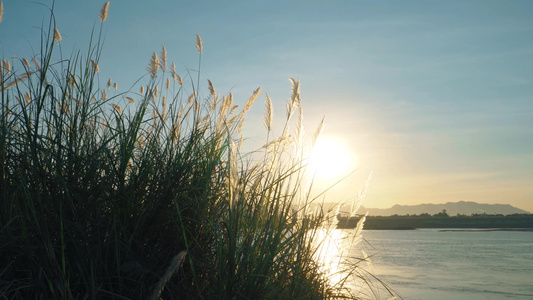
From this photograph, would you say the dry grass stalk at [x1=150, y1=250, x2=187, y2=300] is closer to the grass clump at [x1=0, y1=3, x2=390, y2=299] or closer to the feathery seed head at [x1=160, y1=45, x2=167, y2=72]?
the grass clump at [x1=0, y1=3, x2=390, y2=299]

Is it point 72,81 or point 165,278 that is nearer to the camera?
point 165,278

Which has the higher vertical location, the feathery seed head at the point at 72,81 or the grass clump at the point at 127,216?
the feathery seed head at the point at 72,81

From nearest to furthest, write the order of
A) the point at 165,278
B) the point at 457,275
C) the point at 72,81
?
the point at 165,278 < the point at 72,81 < the point at 457,275

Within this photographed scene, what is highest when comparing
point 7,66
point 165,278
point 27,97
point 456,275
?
point 7,66

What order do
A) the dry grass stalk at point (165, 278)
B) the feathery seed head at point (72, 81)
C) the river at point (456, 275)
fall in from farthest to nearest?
the river at point (456, 275)
the feathery seed head at point (72, 81)
the dry grass stalk at point (165, 278)

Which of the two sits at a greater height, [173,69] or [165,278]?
[173,69]

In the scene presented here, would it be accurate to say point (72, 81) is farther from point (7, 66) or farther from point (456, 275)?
point (456, 275)

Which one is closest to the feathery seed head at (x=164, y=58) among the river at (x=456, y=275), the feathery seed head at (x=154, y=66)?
the feathery seed head at (x=154, y=66)

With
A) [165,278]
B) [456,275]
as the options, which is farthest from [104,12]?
[456,275]

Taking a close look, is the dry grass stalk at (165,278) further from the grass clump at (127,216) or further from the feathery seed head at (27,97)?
the feathery seed head at (27,97)

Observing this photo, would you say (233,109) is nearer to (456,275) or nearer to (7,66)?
(7,66)

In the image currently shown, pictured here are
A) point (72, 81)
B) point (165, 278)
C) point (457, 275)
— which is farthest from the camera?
point (457, 275)

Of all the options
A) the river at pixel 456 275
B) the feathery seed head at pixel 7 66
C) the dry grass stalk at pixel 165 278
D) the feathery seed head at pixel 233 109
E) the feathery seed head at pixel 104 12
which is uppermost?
the feathery seed head at pixel 104 12

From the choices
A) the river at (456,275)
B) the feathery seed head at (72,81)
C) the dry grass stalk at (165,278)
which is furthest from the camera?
the river at (456,275)
